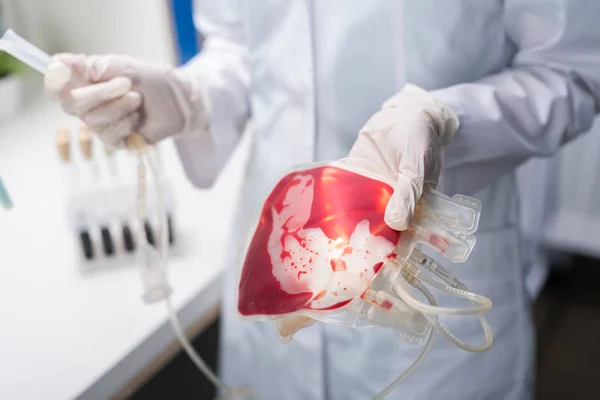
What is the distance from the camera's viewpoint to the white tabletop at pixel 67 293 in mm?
710

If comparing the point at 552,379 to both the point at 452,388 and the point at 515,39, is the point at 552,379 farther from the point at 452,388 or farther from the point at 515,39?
the point at 515,39

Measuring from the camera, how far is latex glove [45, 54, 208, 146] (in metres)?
0.59

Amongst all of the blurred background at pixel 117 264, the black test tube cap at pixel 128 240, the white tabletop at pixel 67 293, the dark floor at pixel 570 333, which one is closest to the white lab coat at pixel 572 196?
the blurred background at pixel 117 264

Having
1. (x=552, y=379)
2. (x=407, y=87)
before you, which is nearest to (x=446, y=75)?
(x=407, y=87)

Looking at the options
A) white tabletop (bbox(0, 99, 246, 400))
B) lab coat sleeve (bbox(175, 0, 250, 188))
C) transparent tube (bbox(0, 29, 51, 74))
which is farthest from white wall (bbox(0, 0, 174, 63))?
transparent tube (bbox(0, 29, 51, 74))

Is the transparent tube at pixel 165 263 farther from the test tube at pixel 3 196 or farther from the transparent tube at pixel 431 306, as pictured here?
the transparent tube at pixel 431 306

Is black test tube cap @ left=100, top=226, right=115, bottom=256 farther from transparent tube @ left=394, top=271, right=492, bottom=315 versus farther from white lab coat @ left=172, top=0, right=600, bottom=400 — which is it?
transparent tube @ left=394, top=271, right=492, bottom=315

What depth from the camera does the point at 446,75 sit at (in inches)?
25.4

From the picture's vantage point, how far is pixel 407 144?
50cm

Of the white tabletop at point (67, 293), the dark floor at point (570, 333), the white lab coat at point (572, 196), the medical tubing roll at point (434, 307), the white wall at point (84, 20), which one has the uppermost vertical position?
the white wall at point (84, 20)

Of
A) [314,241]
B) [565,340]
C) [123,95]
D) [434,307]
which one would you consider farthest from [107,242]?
[565,340]

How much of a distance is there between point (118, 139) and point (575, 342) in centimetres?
158

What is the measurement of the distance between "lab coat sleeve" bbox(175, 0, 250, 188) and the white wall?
0.48m

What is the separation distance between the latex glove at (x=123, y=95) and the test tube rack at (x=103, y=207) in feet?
0.61
